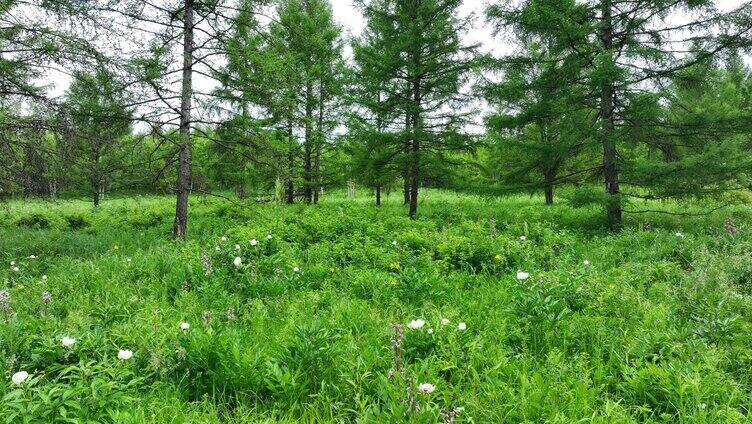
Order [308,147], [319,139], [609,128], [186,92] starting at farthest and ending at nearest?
[308,147] → [319,139] → [186,92] → [609,128]

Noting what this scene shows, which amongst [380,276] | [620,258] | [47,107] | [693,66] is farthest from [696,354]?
[47,107]

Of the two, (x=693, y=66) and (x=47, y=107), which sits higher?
(x=693, y=66)

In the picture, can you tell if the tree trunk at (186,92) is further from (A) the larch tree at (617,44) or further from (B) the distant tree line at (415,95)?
(A) the larch tree at (617,44)

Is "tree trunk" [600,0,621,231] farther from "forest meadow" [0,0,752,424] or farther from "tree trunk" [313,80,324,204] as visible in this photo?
"tree trunk" [313,80,324,204]

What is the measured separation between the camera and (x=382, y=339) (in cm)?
358

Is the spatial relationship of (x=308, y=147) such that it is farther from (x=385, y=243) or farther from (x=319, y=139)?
(x=385, y=243)

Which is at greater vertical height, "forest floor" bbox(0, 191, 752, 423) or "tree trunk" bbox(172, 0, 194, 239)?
"tree trunk" bbox(172, 0, 194, 239)

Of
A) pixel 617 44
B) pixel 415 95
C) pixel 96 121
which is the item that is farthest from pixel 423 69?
pixel 96 121

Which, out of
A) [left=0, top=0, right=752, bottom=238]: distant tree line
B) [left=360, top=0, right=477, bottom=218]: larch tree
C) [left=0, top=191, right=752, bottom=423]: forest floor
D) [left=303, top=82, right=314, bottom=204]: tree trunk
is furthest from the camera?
[left=303, top=82, right=314, bottom=204]: tree trunk

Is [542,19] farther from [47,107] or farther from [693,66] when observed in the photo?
[47,107]

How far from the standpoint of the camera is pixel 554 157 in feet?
32.7

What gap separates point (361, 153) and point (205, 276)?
832cm

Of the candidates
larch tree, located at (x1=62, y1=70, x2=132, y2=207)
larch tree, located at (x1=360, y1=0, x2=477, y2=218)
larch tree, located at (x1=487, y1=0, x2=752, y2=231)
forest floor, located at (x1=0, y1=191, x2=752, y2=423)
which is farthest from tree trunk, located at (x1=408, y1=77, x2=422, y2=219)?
larch tree, located at (x1=62, y1=70, x2=132, y2=207)

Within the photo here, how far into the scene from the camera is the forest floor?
2.55 meters
